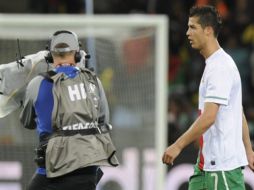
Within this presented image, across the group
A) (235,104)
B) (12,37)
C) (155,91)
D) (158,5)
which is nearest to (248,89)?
(158,5)

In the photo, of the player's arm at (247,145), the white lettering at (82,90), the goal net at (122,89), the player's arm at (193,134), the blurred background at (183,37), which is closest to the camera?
the player's arm at (193,134)

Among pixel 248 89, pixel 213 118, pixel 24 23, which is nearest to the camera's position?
pixel 213 118

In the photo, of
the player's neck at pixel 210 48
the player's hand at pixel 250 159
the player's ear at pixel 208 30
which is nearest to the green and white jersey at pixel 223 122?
the player's neck at pixel 210 48

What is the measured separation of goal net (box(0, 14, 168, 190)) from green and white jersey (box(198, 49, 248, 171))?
10.2ft

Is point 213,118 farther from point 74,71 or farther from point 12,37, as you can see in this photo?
point 12,37

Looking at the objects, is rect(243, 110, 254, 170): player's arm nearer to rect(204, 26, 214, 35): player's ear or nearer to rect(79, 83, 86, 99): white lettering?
rect(204, 26, 214, 35): player's ear

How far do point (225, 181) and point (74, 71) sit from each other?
1.17 meters

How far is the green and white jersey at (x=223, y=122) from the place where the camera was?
18.9ft

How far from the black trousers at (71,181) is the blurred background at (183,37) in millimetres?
5207

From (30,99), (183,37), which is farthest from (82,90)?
(183,37)

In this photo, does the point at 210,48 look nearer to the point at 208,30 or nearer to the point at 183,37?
the point at 208,30

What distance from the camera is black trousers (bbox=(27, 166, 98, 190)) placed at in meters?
5.62

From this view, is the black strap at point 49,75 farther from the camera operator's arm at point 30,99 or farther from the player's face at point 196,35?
the player's face at point 196,35

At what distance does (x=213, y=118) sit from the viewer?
222 inches
